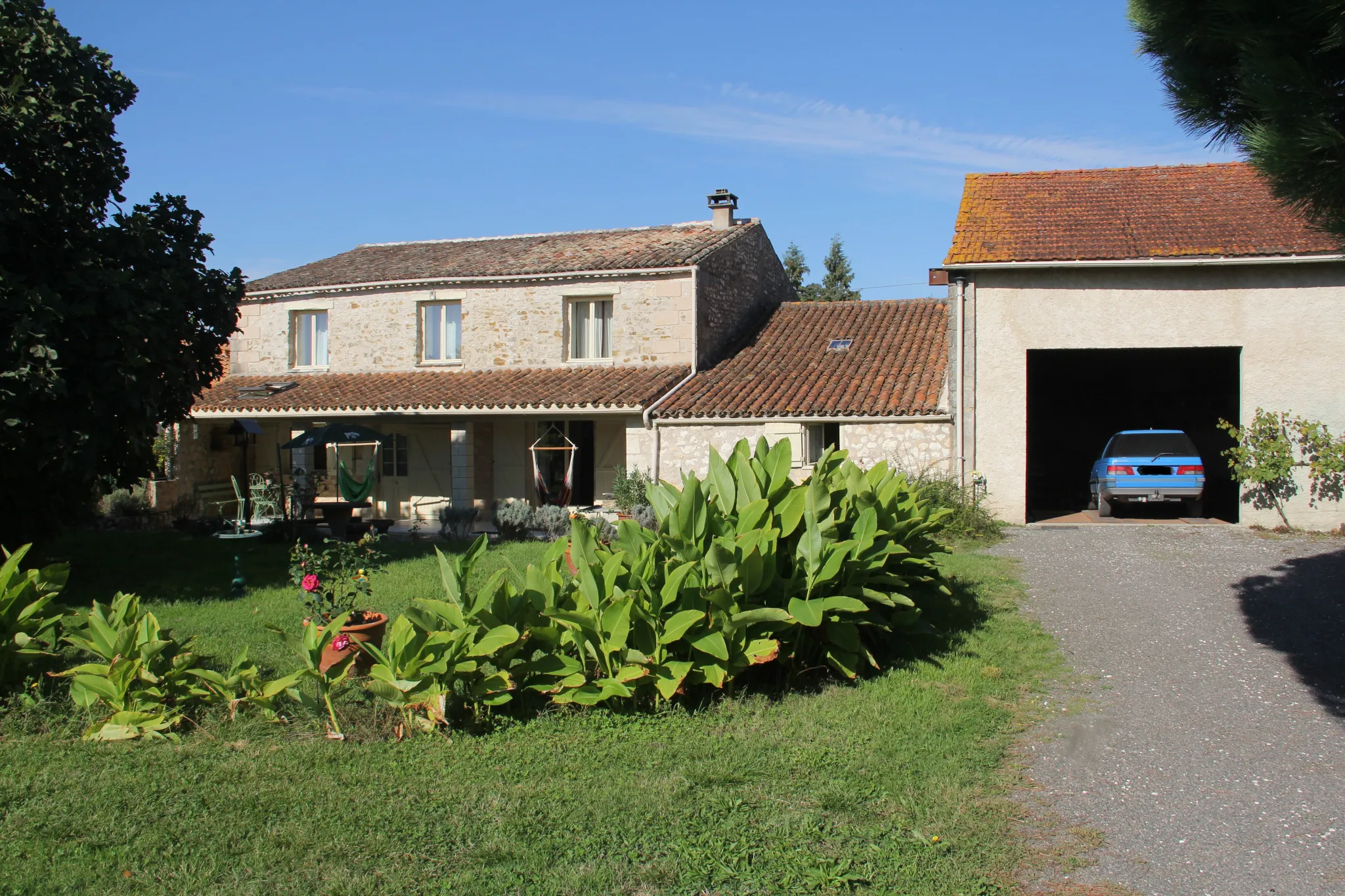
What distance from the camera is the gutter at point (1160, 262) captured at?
13789 mm

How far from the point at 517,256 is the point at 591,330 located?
8.92ft

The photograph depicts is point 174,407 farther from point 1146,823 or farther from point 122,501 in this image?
point 1146,823

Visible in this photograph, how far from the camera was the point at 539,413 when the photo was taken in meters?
17.6

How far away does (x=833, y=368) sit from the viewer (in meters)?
18.4

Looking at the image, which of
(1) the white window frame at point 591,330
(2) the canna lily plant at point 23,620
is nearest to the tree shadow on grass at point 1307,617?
(2) the canna lily plant at point 23,620

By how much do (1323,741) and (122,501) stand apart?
19.4m

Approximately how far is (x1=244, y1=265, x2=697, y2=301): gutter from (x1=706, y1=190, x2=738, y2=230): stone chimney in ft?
12.2

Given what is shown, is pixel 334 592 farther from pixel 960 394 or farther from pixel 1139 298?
pixel 1139 298

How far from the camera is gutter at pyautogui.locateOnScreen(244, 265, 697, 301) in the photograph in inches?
744

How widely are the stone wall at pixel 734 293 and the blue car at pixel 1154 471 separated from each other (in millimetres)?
7601

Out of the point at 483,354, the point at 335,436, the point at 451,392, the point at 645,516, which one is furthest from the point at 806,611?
the point at 483,354

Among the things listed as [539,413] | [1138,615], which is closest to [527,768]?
[1138,615]

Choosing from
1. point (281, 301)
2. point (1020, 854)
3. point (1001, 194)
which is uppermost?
point (1001, 194)

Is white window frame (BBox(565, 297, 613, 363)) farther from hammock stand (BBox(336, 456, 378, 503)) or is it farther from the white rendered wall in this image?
the white rendered wall
